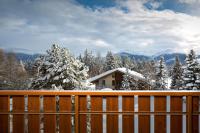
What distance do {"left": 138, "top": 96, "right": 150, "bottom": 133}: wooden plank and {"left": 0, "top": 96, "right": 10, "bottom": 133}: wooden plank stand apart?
1162 millimetres

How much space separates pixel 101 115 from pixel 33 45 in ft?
37.9

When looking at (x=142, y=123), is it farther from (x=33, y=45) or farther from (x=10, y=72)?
(x=33, y=45)

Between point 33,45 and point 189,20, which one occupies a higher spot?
point 189,20

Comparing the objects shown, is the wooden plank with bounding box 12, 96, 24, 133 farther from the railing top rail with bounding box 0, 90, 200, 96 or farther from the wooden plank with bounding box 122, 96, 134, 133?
the wooden plank with bounding box 122, 96, 134, 133

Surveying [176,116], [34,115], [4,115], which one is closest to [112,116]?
[176,116]

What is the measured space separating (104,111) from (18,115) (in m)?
0.76

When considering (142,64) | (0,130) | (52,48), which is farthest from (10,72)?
(0,130)

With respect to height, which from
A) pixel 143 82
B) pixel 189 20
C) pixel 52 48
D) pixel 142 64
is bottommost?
pixel 143 82

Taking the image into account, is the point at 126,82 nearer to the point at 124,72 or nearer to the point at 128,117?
the point at 124,72

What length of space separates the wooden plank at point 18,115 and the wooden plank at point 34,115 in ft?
0.20

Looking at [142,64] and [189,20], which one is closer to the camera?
[142,64]

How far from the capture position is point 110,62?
12.0 metres

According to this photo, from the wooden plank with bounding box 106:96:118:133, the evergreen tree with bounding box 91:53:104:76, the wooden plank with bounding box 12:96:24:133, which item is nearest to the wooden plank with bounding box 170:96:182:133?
the wooden plank with bounding box 106:96:118:133

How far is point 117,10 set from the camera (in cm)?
1473
